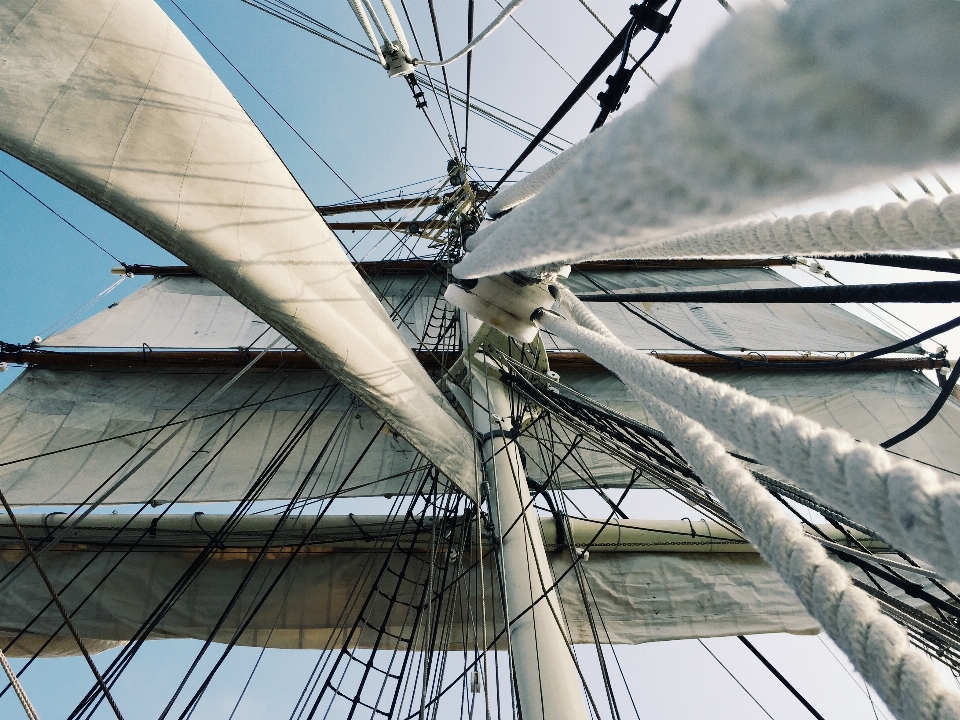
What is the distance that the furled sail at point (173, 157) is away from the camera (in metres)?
1.52

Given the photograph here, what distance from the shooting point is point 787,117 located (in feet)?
1.49

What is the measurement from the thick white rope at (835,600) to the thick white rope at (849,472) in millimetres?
142

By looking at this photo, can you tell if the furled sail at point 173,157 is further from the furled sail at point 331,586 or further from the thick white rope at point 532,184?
the furled sail at point 331,586

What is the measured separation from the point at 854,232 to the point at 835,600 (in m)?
0.44

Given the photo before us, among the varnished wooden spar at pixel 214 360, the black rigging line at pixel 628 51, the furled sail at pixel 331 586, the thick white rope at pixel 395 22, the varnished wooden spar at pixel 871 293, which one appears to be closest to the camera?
the varnished wooden spar at pixel 871 293

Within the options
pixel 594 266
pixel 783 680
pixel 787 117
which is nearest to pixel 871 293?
pixel 787 117

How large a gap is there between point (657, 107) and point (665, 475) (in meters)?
2.03

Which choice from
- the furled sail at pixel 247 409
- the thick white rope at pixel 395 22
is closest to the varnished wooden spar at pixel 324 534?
the furled sail at pixel 247 409

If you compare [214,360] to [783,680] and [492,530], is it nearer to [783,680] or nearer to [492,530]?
[492,530]

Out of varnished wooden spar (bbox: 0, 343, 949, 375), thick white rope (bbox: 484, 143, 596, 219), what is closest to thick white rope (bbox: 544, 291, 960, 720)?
thick white rope (bbox: 484, 143, 596, 219)

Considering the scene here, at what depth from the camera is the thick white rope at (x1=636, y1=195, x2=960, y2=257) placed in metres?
0.60

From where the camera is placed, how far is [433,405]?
9.18 ft

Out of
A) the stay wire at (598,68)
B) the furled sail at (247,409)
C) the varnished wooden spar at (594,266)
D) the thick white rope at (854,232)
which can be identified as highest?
the varnished wooden spar at (594,266)

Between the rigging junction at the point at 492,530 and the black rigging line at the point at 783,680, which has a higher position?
the rigging junction at the point at 492,530
